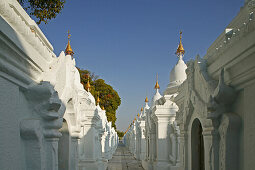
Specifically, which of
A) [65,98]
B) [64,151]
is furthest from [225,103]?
[64,151]

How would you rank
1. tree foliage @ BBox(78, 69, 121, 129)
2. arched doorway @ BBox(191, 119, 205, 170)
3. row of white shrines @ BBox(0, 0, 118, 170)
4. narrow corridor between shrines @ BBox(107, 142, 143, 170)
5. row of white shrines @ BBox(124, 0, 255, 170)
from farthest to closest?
tree foliage @ BBox(78, 69, 121, 129) → narrow corridor between shrines @ BBox(107, 142, 143, 170) → arched doorway @ BBox(191, 119, 205, 170) → row of white shrines @ BBox(124, 0, 255, 170) → row of white shrines @ BBox(0, 0, 118, 170)

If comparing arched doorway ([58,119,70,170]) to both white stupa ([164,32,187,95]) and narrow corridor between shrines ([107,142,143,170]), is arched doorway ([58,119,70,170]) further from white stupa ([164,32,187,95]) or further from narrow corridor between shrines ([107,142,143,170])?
narrow corridor between shrines ([107,142,143,170])

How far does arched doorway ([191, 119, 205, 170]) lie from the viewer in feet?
20.8

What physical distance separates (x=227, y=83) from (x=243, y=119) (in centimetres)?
71

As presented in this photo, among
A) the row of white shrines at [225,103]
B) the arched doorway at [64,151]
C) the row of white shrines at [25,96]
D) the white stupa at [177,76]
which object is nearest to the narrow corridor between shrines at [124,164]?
the white stupa at [177,76]

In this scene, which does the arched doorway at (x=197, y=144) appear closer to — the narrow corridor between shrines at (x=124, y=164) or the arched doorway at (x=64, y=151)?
the arched doorway at (x=64, y=151)

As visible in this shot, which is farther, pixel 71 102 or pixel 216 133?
pixel 71 102

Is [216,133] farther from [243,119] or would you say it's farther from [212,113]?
[243,119]

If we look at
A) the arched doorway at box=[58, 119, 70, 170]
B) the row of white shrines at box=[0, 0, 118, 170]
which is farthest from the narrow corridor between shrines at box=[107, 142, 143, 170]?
the row of white shrines at box=[0, 0, 118, 170]

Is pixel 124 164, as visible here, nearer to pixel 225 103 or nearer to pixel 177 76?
pixel 177 76

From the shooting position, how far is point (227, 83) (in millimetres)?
4391

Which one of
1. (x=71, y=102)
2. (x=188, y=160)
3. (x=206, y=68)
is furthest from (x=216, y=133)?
(x=71, y=102)

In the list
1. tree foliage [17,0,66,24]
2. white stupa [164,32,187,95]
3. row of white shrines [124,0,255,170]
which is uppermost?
tree foliage [17,0,66,24]

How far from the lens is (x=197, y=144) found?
21.1ft
